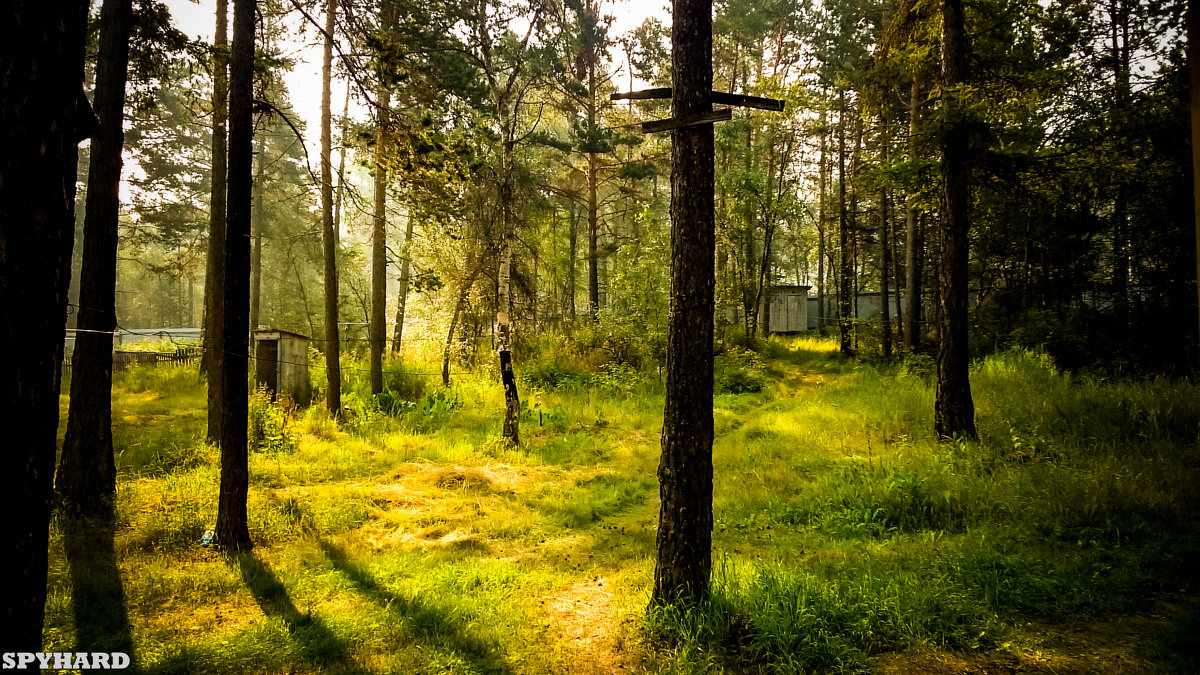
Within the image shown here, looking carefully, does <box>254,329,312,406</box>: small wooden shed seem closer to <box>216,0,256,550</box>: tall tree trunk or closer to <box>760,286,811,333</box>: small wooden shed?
<box>216,0,256,550</box>: tall tree trunk

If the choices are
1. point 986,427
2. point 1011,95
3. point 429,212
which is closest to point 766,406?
point 986,427

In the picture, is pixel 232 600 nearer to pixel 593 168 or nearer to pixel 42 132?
pixel 42 132

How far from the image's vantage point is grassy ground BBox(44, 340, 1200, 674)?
362 cm

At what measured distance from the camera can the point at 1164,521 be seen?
16.6ft

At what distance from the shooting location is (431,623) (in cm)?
411

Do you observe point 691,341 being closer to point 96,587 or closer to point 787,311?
point 96,587

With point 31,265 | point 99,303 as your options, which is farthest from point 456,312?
point 31,265

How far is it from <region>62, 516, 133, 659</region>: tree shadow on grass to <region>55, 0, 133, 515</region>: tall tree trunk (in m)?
0.60

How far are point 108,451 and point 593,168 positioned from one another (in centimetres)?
1512

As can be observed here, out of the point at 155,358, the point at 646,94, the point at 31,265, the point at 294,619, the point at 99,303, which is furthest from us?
the point at 155,358

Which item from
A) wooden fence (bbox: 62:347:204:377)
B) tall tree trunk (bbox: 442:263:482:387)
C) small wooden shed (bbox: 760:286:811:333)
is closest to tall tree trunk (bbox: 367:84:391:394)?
tall tree trunk (bbox: 442:263:482:387)

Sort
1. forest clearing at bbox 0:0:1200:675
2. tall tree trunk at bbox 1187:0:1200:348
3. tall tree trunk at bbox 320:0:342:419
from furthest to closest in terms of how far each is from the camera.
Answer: tall tree trunk at bbox 320:0:342:419 → forest clearing at bbox 0:0:1200:675 → tall tree trunk at bbox 1187:0:1200:348

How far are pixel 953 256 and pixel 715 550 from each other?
19.6 feet

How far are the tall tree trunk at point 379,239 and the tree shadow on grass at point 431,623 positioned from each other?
4813 millimetres
